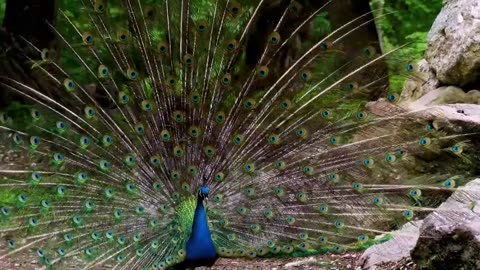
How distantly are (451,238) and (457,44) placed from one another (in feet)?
8.60

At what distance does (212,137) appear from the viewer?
4.77m

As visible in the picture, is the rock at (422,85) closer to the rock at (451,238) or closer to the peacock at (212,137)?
the peacock at (212,137)

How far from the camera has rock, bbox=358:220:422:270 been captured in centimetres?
457

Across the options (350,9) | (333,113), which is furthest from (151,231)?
(350,9)

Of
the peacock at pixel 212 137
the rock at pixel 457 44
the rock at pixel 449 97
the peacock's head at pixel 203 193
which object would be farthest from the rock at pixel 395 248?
the rock at pixel 457 44

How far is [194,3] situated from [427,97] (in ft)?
7.84

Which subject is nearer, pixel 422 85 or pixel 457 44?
pixel 457 44

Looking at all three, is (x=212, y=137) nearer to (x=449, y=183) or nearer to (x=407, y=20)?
(x=449, y=183)

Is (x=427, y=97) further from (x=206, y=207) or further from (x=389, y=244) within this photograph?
(x=206, y=207)

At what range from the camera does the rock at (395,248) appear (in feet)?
15.0

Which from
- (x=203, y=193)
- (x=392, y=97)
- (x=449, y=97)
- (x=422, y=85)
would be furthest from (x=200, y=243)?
(x=422, y=85)

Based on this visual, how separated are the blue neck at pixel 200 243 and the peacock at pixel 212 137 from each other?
0.01 m

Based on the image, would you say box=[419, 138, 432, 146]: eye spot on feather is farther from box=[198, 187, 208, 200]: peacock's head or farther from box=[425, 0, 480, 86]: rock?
box=[425, 0, 480, 86]: rock

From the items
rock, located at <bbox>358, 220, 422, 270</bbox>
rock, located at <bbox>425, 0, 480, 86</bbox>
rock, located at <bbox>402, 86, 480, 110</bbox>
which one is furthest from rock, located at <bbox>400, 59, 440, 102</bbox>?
rock, located at <bbox>358, 220, 422, 270</bbox>
